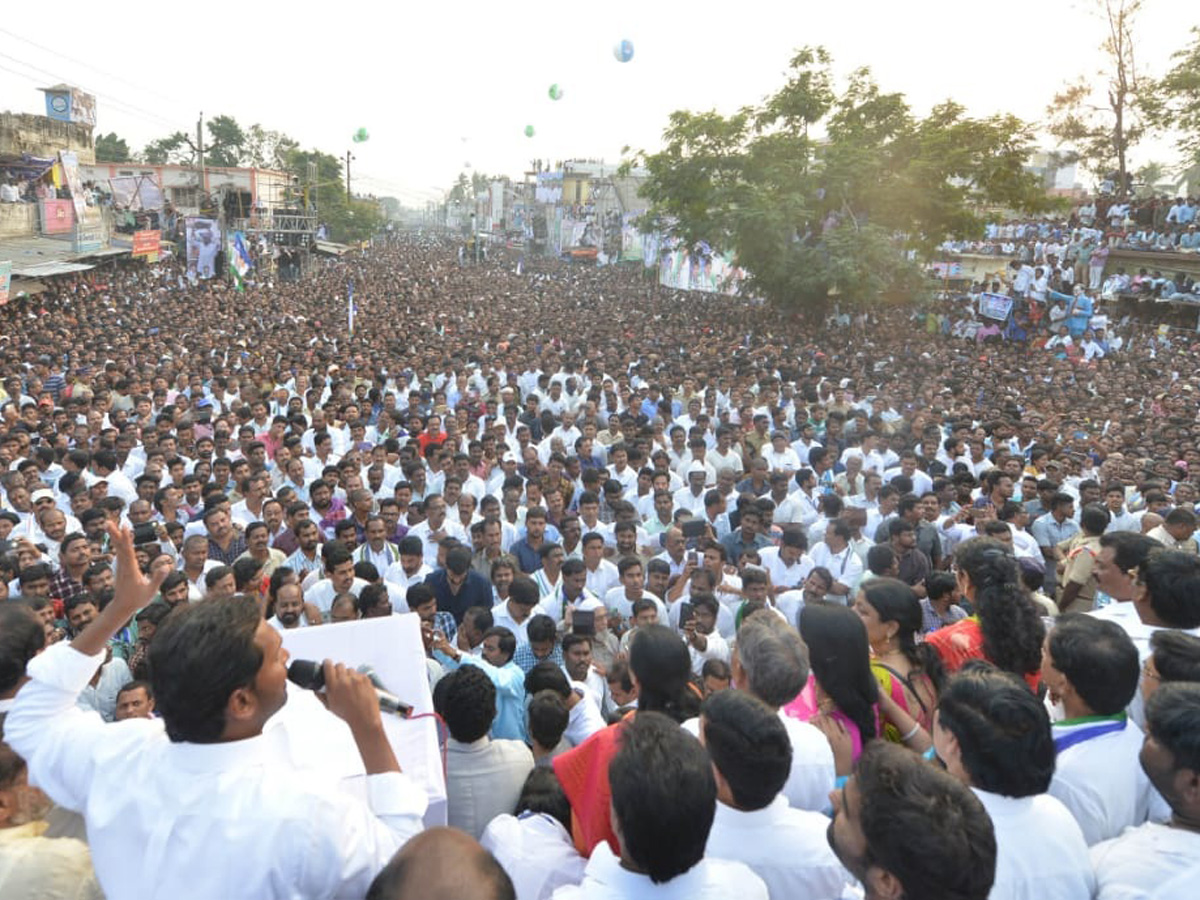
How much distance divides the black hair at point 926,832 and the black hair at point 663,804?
32 centimetres

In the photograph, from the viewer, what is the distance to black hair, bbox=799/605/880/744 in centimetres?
253

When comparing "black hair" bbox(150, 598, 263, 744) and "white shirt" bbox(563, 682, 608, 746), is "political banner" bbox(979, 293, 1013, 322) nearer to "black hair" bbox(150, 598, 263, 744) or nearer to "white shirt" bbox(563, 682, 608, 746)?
"white shirt" bbox(563, 682, 608, 746)

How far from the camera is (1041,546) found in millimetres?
6426

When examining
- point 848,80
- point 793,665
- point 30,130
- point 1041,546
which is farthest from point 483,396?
point 30,130

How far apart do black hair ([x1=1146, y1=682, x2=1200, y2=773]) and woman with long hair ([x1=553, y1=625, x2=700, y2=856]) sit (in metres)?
1.23

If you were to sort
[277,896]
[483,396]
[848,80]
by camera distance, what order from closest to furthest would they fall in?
[277,896] < [483,396] < [848,80]

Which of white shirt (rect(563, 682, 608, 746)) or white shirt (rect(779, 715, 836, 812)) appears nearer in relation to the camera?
white shirt (rect(779, 715, 836, 812))

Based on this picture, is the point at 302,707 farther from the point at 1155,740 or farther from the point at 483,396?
the point at 483,396

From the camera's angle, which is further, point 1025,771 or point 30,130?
point 30,130

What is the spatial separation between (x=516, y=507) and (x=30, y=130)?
1057 inches

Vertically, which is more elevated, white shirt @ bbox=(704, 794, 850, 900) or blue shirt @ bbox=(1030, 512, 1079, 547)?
white shirt @ bbox=(704, 794, 850, 900)

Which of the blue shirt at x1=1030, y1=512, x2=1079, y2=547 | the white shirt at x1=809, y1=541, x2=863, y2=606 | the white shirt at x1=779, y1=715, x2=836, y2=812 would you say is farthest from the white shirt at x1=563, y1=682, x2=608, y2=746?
the blue shirt at x1=1030, y1=512, x2=1079, y2=547

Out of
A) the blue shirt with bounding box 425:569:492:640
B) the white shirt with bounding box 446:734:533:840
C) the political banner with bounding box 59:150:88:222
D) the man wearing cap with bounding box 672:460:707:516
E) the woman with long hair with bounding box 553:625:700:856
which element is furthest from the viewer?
the political banner with bounding box 59:150:88:222

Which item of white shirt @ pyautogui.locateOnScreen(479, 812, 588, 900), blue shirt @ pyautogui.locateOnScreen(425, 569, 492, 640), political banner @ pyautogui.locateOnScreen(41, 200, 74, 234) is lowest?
blue shirt @ pyautogui.locateOnScreen(425, 569, 492, 640)
